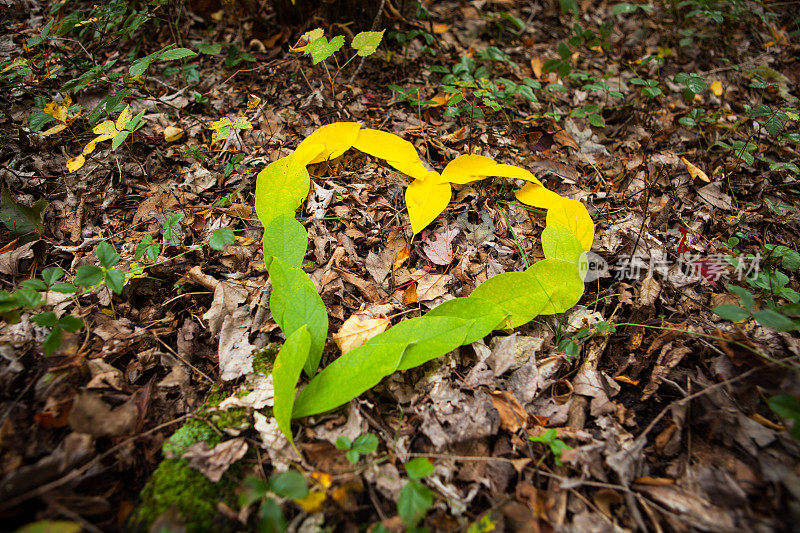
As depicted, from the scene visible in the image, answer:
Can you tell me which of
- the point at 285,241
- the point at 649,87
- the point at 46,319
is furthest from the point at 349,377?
the point at 649,87

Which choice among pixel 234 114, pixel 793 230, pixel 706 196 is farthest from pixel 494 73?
pixel 793 230

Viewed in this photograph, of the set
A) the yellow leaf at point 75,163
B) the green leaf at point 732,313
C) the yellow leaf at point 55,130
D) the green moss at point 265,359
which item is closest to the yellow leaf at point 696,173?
the green leaf at point 732,313

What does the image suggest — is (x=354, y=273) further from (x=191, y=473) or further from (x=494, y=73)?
(x=494, y=73)

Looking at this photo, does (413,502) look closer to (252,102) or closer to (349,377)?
(349,377)

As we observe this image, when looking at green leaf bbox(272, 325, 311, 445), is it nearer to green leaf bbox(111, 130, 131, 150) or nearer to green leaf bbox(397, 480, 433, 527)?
green leaf bbox(397, 480, 433, 527)

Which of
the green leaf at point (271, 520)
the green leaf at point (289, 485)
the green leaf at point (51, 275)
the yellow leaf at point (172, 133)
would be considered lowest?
the green leaf at point (289, 485)

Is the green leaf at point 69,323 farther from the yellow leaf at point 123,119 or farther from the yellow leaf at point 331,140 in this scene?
the yellow leaf at point 331,140
